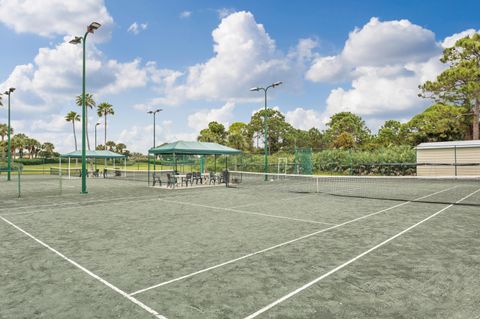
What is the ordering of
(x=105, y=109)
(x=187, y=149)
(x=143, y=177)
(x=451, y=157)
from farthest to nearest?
(x=105, y=109) → (x=143, y=177) → (x=451, y=157) → (x=187, y=149)

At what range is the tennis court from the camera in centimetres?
466

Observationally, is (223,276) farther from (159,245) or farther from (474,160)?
(474,160)

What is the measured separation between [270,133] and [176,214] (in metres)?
65.4

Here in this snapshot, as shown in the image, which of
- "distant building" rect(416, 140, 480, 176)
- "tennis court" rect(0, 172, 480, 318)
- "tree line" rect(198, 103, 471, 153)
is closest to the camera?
"tennis court" rect(0, 172, 480, 318)

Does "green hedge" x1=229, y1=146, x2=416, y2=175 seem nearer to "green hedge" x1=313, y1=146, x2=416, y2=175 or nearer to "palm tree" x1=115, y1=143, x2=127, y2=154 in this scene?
"green hedge" x1=313, y1=146, x2=416, y2=175

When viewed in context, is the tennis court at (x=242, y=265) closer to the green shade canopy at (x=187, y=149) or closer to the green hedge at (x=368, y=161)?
the green shade canopy at (x=187, y=149)

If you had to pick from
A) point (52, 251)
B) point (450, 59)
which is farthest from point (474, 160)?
→ point (52, 251)

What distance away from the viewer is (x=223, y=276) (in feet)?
19.2

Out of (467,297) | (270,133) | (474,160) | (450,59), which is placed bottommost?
(467,297)

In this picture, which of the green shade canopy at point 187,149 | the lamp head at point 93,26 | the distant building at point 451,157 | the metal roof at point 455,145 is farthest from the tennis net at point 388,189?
the lamp head at point 93,26

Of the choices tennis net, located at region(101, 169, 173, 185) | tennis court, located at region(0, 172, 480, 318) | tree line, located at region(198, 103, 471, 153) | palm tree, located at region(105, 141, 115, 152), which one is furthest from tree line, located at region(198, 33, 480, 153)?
palm tree, located at region(105, 141, 115, 152)

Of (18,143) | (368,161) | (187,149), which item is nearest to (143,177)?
(187,149)

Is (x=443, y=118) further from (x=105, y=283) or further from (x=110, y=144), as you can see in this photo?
(x=110, y=144)

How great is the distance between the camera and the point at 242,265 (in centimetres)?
644
